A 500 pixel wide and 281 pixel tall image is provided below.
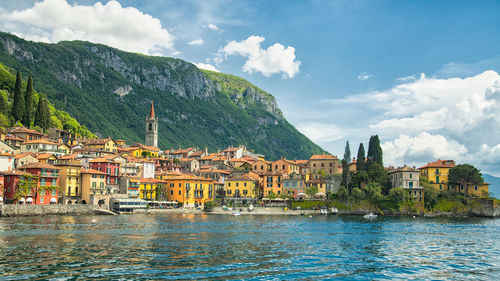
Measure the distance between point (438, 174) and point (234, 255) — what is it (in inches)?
3382

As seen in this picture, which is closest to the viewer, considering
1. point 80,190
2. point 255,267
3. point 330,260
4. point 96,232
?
point 255,267

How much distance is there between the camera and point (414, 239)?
49719mm

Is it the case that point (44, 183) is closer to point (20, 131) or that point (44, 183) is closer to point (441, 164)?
point (20, 131)

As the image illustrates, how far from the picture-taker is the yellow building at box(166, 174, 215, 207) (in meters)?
104

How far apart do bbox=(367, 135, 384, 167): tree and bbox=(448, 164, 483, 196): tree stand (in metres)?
17.1

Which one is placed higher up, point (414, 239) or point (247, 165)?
point (247, 165)

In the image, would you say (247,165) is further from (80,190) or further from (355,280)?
(355,280)

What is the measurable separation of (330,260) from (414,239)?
795 inches

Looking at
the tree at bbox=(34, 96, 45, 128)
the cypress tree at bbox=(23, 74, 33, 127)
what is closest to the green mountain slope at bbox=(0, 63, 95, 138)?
the cypress tree at bbox=(23, 74, 33, 127)

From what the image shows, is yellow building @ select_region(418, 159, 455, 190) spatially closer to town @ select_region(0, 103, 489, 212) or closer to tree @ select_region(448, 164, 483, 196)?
town @ select_region(0, 103, 489, 212)

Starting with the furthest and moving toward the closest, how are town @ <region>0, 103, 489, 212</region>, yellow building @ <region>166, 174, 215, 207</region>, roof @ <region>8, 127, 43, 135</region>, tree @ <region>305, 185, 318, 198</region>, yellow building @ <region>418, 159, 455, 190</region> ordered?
roof @ <region>8, 127, 43, 135</region>, yellow building @ <region>418, 159, 455, 190</region>, tree @ <region>305, 185, 318, 198</region>, yellow building @ <region>166, 174, 215, 207</region>, town @ <region>0, 103, 489, 212</region>

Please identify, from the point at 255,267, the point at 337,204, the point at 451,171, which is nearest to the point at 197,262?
the point at 255,267

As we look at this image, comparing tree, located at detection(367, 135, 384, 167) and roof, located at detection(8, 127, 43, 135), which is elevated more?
roof, located at detection(8, 127, 43, 135)

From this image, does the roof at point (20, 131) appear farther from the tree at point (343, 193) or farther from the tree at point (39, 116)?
the tree at point (343, 193)
